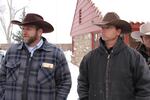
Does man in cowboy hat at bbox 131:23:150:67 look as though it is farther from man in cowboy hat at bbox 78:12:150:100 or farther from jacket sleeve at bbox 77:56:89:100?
jacket sleeve at bbox 77:56:89:100

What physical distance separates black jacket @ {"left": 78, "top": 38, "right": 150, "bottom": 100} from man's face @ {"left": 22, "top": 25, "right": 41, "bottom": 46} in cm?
81

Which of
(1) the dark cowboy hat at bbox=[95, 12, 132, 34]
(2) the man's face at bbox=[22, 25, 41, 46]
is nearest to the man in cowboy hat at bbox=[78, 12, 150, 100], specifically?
(1) the dark cowboy hat at bbox=[95, 12, 132, 34]

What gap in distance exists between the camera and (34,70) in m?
4.56

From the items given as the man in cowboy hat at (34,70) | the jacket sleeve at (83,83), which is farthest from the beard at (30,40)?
the jacket sleeve at (83,83)

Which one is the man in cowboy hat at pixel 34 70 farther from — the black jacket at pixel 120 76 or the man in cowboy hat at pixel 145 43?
the man in cowboy hat at pixel 145 43

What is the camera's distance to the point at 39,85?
4.54 meters

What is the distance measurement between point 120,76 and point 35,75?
0.97 meters

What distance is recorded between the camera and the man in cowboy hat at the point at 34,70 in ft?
14.9

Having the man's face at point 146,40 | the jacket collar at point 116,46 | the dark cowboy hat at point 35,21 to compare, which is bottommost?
the jacket collar at point 116,46

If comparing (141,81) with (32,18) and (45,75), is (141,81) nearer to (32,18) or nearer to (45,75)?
(45,75)

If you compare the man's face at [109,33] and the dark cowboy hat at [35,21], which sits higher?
the dark cowboy hat at [35,21]

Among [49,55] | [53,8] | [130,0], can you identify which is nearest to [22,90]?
[49,55]

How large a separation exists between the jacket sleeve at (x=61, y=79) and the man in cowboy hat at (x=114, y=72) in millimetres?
314

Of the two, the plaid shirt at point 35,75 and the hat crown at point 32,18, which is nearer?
the plaid shirt at point 35,75
